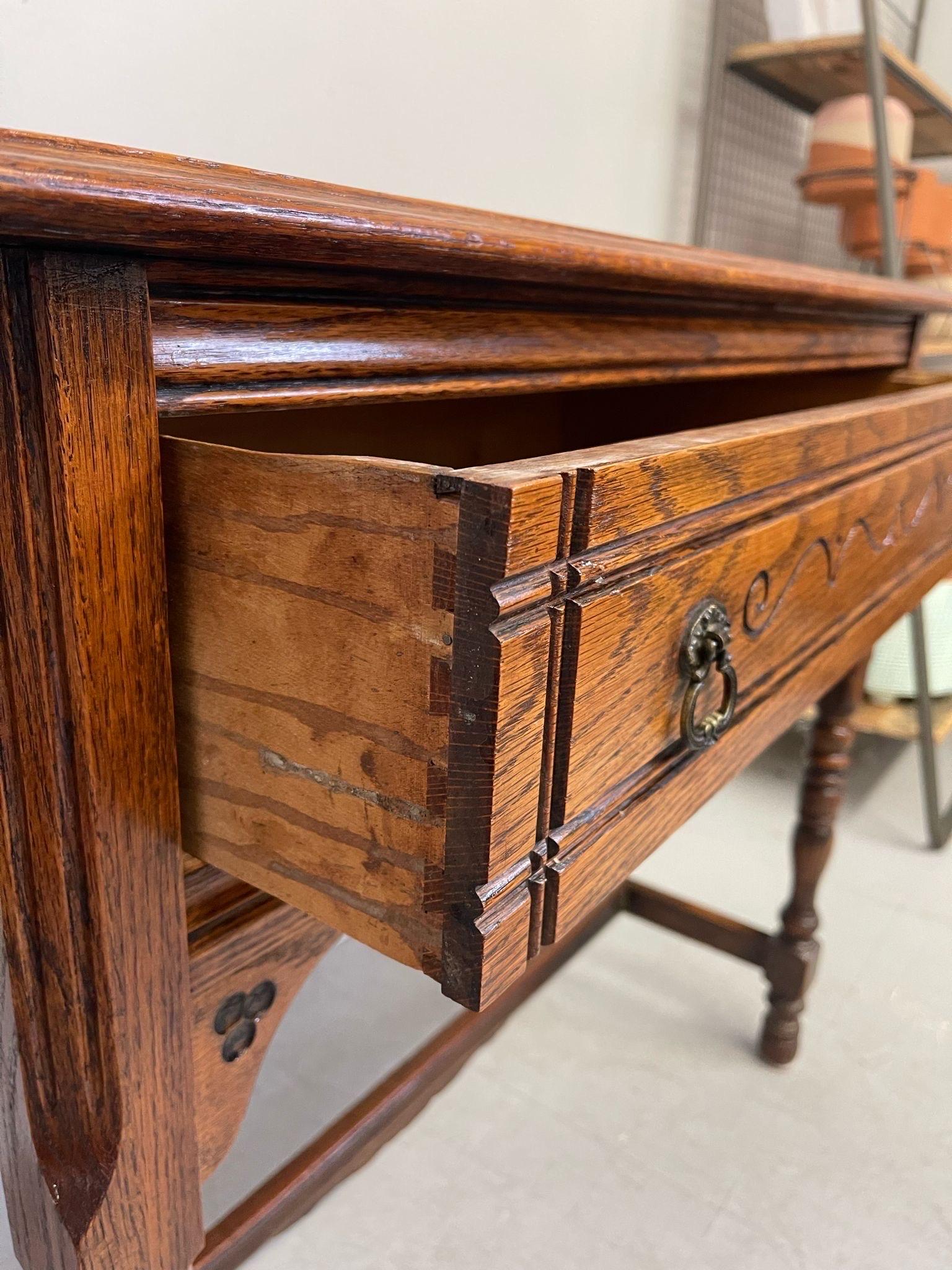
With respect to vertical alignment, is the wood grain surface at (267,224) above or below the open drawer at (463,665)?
above

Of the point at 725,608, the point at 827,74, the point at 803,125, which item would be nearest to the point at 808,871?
the point at 725,608

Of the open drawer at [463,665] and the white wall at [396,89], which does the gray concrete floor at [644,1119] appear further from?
the white wall at [396,89]

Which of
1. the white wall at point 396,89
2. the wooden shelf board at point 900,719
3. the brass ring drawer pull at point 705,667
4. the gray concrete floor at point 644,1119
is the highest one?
the white wall at point 396,89

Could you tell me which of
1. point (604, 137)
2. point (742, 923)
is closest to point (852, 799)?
point (742, 923)

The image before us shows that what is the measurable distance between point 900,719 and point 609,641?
5.50 feet

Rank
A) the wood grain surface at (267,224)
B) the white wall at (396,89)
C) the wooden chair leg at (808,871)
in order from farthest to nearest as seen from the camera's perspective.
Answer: the wooden chair leg at (808,871) < the white wall at (396,89) < the wood grain surface at (267,224)

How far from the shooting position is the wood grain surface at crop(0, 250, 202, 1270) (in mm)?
341

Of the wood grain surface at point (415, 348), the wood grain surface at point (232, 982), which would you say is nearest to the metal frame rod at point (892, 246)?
the wood grain surface at point (415, 348)

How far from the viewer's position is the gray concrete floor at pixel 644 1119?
958 mm

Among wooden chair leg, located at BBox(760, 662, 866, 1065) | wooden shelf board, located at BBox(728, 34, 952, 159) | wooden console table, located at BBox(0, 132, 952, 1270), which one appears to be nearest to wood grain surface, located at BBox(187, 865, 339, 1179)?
wooden console table, located at BBox(0, 132, 952, 1270)

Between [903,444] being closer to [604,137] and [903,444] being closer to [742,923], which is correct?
[742,923]

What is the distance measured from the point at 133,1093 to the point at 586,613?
30 cm

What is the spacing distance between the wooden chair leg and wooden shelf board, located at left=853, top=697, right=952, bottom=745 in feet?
2.39

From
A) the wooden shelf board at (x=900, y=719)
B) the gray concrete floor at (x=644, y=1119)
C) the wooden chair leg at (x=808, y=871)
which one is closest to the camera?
the gray concrete floor at (x=644, y=1119)
